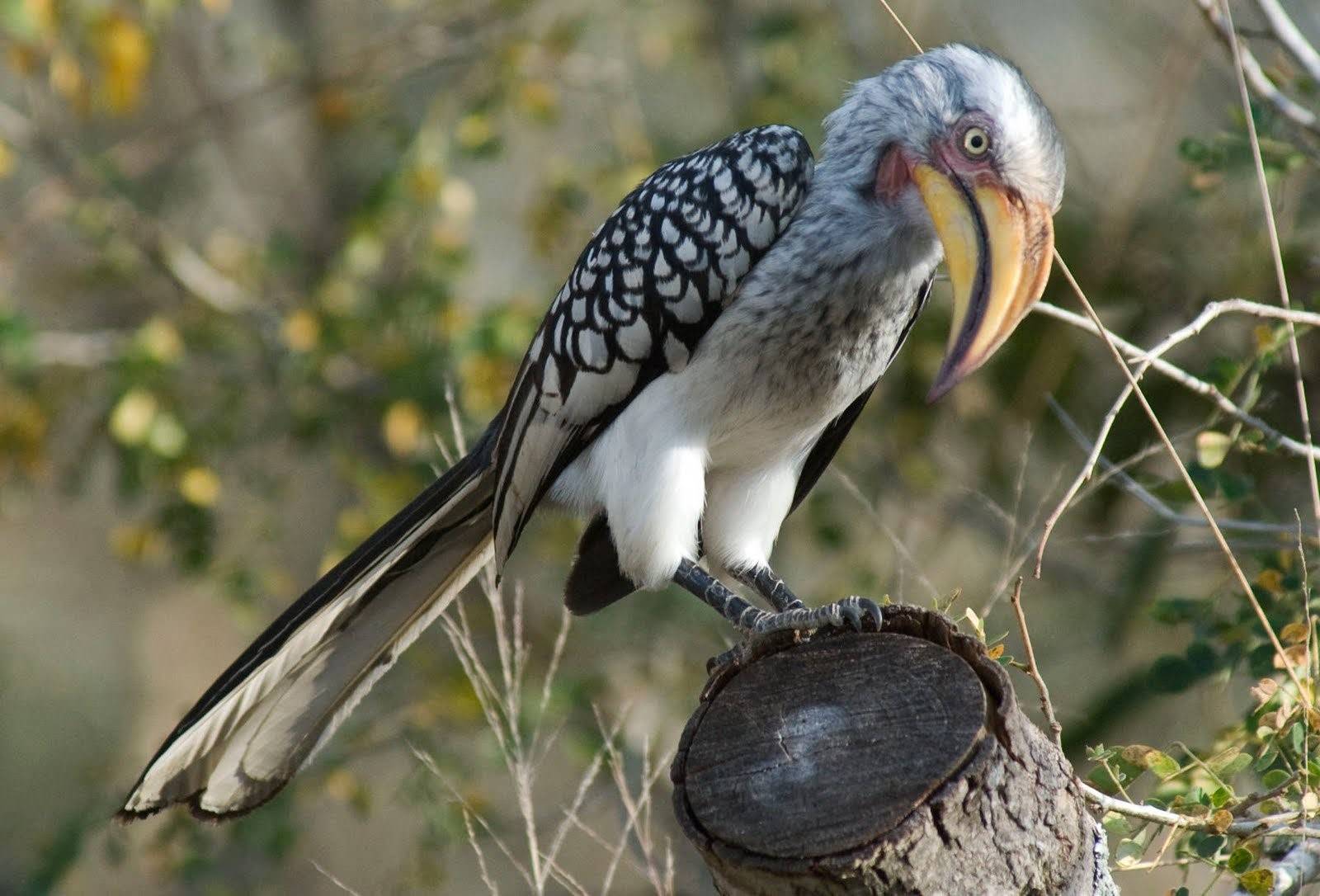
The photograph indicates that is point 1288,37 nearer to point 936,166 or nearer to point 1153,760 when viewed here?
point 936,166

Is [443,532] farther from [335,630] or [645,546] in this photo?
[645,546]

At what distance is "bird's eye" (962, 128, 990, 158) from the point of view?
2.43 m

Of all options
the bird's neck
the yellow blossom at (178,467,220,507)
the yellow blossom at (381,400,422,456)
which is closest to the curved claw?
the bird's neck

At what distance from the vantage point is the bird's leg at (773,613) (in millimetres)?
2119

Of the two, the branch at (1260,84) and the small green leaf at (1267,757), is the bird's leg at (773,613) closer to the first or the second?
the small green leaf at (1267,757)

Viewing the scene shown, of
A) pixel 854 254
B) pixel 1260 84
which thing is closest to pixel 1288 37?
pixel 1260 84

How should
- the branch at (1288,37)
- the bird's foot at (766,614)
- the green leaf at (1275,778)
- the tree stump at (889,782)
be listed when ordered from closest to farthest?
the tree stump at (889,782)
the bird's foot at (766,614)
the green leaf at (1275,778)
the branch at (1288,37)

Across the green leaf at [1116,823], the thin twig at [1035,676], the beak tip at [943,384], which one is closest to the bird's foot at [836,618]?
the thin twig at [1035,676]

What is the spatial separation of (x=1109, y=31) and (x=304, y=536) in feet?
14.5

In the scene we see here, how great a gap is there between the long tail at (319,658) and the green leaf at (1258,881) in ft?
5.52

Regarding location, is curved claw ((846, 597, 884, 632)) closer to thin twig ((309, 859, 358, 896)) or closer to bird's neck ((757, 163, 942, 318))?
bird's neck ((757, 163, 942, 318))

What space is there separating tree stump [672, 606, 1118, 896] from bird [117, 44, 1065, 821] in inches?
12.7

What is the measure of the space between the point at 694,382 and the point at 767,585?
50cm

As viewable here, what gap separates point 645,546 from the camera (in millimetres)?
2824
